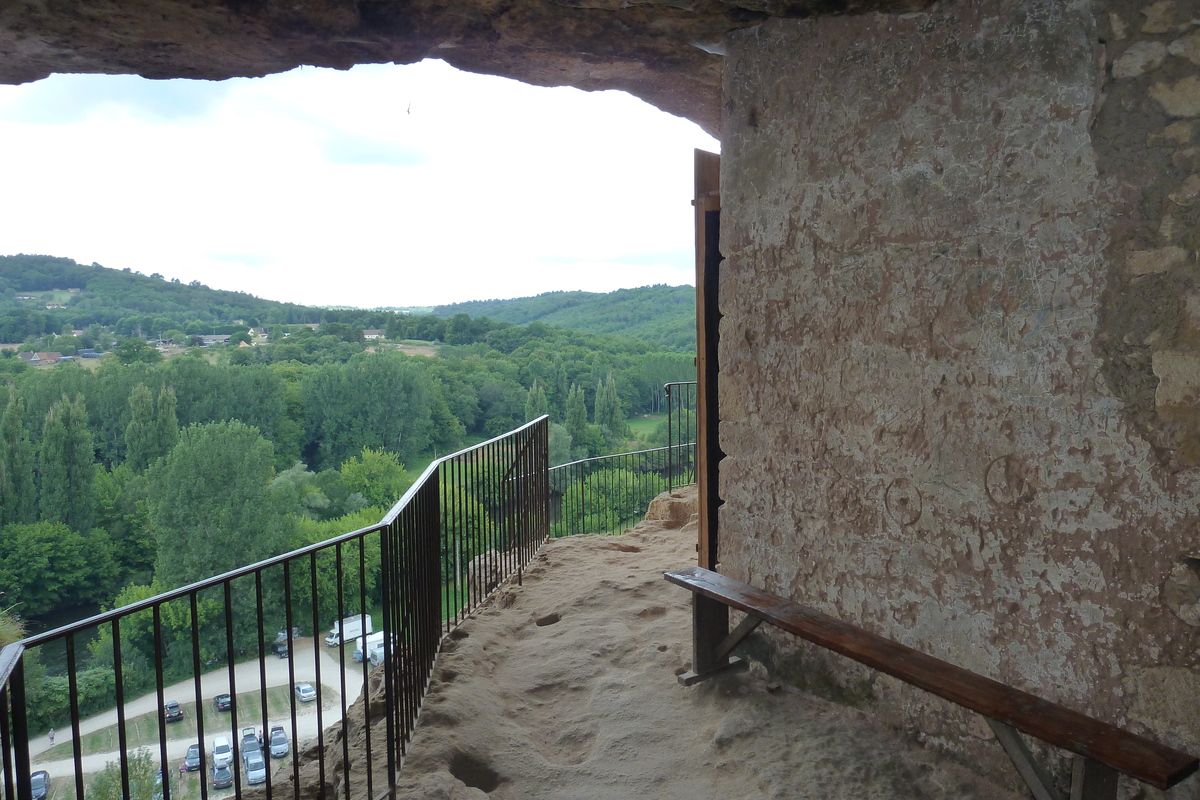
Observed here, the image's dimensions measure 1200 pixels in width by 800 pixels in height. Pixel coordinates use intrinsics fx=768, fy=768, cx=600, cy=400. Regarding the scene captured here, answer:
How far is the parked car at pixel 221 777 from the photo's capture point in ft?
52.1

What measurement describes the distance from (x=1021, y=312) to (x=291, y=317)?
6618 cm

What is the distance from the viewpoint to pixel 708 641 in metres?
3.29

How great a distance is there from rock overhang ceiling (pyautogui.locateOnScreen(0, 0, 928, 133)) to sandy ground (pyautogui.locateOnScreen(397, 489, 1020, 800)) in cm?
260

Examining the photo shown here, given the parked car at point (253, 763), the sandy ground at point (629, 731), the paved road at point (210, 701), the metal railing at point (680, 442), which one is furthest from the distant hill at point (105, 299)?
the sandy ground at point (629, 731)

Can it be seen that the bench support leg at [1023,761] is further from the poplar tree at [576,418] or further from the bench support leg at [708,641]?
the poplar tree at [576,418]

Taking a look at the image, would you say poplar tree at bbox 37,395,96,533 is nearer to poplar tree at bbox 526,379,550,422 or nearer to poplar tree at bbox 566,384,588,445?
poplar tree at bbox 526,379,550,422

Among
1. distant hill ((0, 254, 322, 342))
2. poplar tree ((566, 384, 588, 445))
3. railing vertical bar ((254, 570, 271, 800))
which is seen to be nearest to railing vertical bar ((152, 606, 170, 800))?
railing vertical bar ((254, 570, 271, 800))

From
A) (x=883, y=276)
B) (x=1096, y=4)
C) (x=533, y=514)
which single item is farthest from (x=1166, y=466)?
(x=533, y=514)

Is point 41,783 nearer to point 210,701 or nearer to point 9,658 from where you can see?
point 210,701

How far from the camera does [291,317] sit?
62.7 metres

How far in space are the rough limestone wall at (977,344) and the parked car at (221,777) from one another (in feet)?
54.9

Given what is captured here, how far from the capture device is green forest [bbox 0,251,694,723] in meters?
26.0

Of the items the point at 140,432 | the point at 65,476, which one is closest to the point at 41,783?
the point at 65,476

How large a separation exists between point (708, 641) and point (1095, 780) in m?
1.51
